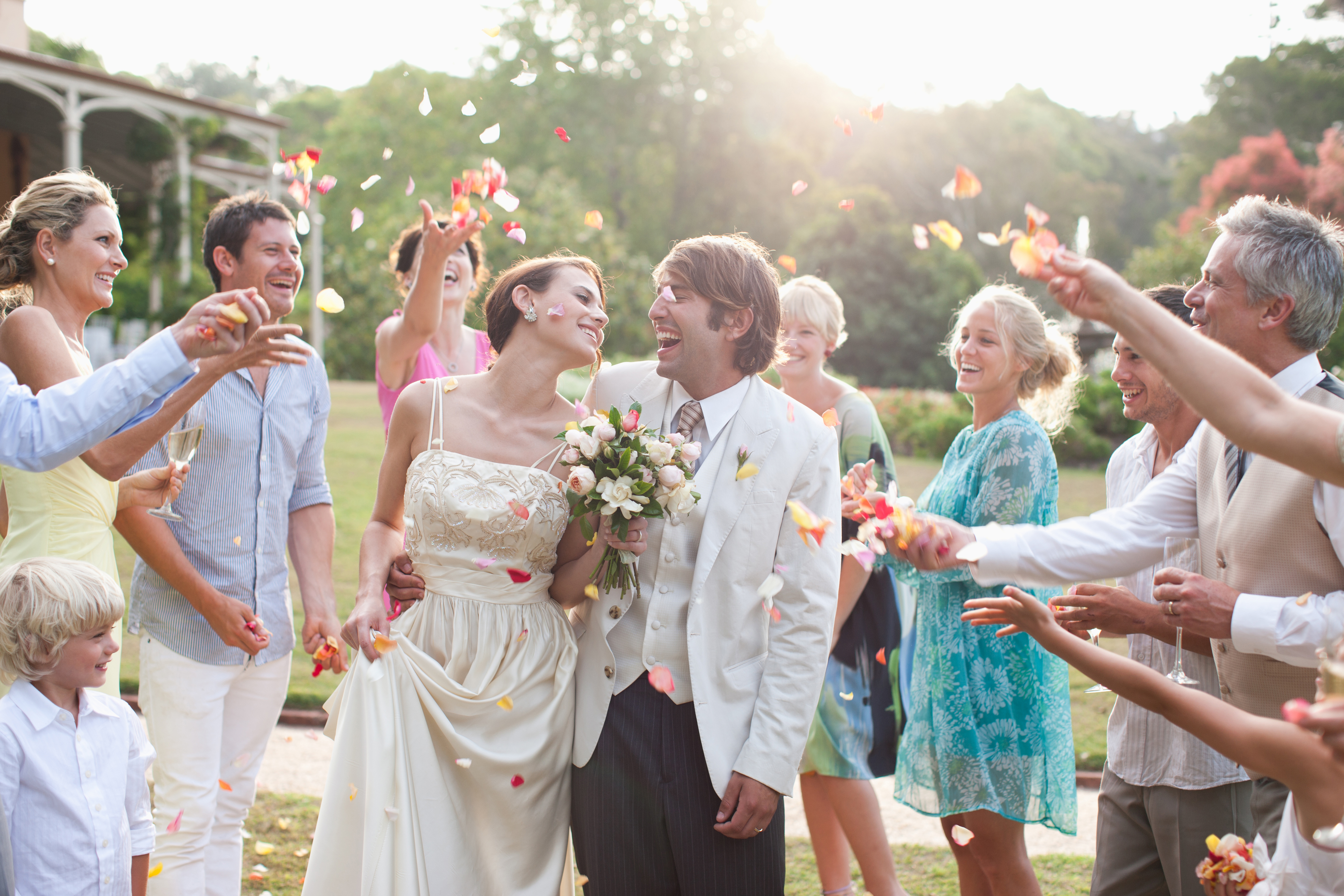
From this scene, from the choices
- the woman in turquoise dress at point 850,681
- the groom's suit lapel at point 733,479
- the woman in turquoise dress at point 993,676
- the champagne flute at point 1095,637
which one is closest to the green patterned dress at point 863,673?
the woman in turquoise dress at point 850,681

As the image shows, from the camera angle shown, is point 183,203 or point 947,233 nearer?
point 947,233

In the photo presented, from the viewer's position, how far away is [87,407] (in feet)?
8.49

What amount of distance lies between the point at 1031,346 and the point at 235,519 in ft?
10.2

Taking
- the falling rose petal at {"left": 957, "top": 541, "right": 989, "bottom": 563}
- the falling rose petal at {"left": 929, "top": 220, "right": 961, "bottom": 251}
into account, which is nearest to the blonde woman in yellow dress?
the falling rose petal at {"left": 957, "top": 541, "right": 989, "bottom": 563}

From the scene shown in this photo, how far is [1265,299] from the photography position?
2.63 metres

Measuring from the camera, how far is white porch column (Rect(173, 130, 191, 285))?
18.8 meters

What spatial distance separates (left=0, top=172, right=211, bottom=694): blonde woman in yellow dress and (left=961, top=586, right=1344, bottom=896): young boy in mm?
2708

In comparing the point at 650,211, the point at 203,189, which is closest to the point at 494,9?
the point at 650,211

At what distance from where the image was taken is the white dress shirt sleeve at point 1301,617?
91.6 inches

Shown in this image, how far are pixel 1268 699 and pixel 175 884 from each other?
3.42 m

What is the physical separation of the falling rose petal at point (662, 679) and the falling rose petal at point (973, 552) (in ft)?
3.02

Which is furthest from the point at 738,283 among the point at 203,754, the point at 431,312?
the point at 203,754

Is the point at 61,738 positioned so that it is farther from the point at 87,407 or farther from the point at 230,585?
the point at 230,585

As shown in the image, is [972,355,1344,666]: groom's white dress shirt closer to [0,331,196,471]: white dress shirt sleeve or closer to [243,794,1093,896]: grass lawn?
[243,794,1093,896]: grass lawn
